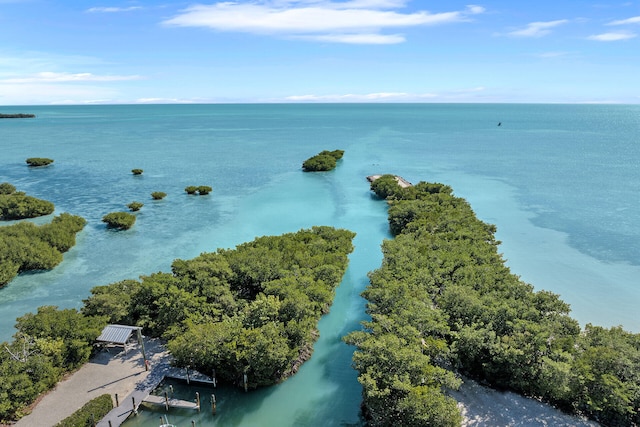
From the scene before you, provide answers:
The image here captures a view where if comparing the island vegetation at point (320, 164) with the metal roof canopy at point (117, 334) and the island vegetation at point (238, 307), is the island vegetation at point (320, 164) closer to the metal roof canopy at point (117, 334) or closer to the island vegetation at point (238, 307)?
the island vegetation at point (238, 307)

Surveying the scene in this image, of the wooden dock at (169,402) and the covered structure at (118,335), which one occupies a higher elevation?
the covered structure at (118,335)

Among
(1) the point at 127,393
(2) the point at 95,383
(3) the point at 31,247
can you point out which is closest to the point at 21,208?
(3) the point at 31,247

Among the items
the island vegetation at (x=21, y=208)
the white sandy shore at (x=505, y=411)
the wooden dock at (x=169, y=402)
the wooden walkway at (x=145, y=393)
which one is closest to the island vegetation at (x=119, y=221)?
the island vegetation at (x=21, y=208)

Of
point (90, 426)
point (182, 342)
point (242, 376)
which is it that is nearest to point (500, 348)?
point (242, 376)

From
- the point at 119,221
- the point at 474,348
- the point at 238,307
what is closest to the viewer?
the point at 474,348

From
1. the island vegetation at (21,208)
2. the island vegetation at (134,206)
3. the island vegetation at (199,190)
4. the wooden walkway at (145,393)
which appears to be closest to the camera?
the wooden walkway at (145,393)

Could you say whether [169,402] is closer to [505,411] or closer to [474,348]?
[474,348]

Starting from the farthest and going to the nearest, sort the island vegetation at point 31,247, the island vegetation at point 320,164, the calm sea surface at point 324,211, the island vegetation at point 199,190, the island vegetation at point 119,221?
the island vegetation at point 320,164 → the island vegetation at point 199,190 → the island vegetation at point 119,221 → the island vegetation at point 31,247 → the calm sea surface at point 324,211
